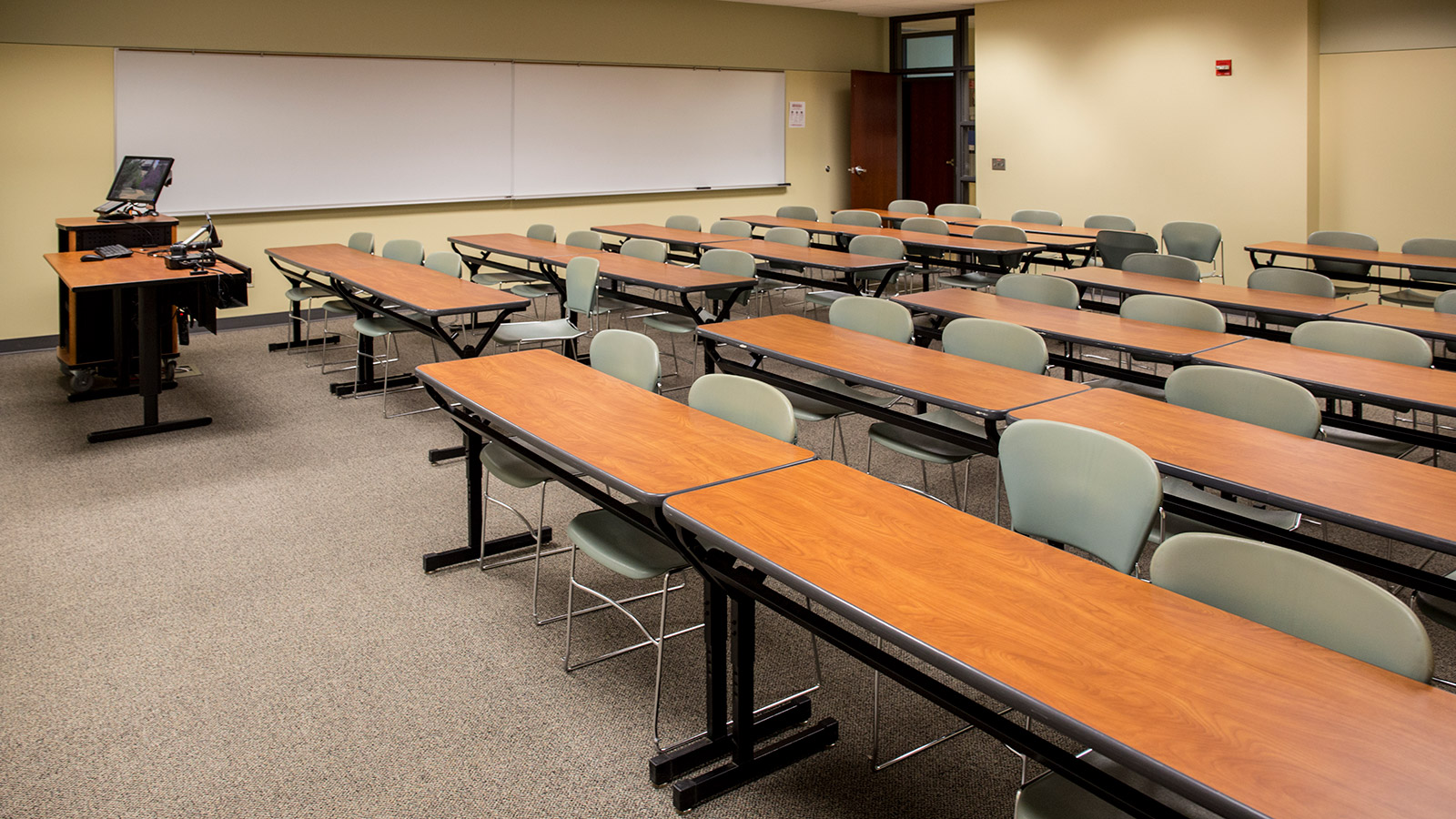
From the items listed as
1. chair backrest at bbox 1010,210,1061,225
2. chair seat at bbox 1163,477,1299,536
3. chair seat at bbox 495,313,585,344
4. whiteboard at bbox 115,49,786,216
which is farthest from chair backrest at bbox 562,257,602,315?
chair backrest at bbox 1010,210,1061,225

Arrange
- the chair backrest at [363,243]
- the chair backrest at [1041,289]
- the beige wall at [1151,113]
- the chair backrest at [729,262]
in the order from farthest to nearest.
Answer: the beige wall at [1151,113], the chair backrest at [363,243], the chair backrest at [729,262], the chair backrest at [1041,289]

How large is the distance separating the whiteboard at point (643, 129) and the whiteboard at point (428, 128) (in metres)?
0.01

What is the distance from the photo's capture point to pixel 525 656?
10.2 ft

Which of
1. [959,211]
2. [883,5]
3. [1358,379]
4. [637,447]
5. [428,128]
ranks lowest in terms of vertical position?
A: [637,447]

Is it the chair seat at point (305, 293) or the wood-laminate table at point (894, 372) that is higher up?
the chair seat at point (305, 293)

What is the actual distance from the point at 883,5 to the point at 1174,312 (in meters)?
7.81

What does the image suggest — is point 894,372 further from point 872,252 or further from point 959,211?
point 959,211

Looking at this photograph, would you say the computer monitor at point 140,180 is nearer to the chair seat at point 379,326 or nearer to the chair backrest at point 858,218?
the chair seat at point 379,326

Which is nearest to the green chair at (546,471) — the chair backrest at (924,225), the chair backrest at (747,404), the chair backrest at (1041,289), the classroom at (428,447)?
the classroom at (428,447)

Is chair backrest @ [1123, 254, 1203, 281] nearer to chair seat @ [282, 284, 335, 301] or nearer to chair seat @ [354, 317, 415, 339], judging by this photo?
chair seat @ [354, 317, 415, 339]

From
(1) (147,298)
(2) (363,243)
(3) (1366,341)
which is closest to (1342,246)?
(3) (1366,341)

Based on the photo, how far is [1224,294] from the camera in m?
5.07

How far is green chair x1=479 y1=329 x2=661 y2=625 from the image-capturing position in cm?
332

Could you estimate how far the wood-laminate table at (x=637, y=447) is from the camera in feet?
8.06
